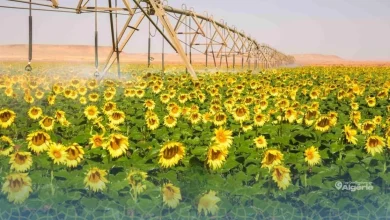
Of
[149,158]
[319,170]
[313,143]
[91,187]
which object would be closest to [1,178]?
[91,187]

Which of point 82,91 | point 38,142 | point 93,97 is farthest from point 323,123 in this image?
point 82,91

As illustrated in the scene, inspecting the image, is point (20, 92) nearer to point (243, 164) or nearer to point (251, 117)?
point (251, 117)

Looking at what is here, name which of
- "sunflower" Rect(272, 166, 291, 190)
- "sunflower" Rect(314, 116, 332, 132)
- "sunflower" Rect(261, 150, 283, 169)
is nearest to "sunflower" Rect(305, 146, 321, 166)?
"sunflower" Rect(261, 150, 283, 169)

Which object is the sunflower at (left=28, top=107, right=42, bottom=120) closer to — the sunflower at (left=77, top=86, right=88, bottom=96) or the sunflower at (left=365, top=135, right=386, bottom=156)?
the sunflower at (left=77, top=86, right=88, bottom=96)

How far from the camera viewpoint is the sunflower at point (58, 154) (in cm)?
357

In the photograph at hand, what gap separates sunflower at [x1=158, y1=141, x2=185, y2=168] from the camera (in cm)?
347

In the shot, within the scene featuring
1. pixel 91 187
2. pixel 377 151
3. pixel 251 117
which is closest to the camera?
pixel 91 187

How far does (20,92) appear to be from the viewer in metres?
9.08

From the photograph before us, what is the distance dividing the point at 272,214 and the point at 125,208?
0.94 m

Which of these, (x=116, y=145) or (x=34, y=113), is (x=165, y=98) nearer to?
(x=34, y=113)

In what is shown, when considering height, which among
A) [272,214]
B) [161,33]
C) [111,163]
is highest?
[161,33]

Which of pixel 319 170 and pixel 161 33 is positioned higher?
pixel 161 33

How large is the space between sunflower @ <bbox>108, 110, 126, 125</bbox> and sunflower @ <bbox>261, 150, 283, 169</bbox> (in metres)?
2.24

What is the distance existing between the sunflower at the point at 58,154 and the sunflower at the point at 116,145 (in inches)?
11.9
